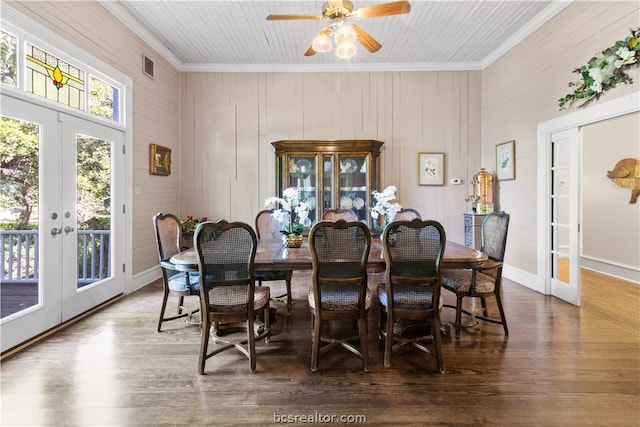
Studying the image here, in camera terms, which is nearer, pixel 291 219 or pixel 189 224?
pixel 291 219

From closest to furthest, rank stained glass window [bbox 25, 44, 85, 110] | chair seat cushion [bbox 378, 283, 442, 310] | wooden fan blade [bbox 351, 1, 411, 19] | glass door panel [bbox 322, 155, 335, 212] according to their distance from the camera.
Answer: chair seat cushion [bbox 378, 283, 442, 310], wooden fan blade [bbox 351, 1, 411, 19], stained glass window [bbox 25, 44, 85, 110], glass door panel [bbox 322, 155, 335, 212]

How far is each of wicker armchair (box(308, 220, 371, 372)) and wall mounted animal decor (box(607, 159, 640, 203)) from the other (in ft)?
16.0

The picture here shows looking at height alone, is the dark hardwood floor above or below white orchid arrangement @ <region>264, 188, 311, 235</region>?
below

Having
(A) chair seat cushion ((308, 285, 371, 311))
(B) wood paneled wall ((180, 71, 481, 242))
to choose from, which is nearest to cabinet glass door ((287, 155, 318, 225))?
(B) wood paneled wall ((180, 71, 481, 242))

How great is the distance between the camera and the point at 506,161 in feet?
14.0

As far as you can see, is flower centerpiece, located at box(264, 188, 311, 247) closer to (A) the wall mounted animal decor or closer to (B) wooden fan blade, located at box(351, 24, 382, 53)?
(B) wooden fan blade, located at box(351, 24, 382, 53)

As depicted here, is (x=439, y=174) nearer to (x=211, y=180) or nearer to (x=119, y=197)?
(x=211, y=180)

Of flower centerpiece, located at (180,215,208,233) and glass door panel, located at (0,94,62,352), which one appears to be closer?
glass door panel, located at (0,94,62,352)

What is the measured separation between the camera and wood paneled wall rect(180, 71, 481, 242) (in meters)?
4.75

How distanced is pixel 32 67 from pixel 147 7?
4.85 feet

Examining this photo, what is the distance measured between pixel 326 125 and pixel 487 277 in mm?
3246

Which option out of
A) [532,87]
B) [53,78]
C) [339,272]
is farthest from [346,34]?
[532,87]

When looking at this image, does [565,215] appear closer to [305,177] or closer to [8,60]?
[305,177]

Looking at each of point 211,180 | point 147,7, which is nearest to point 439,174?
point 211,180
